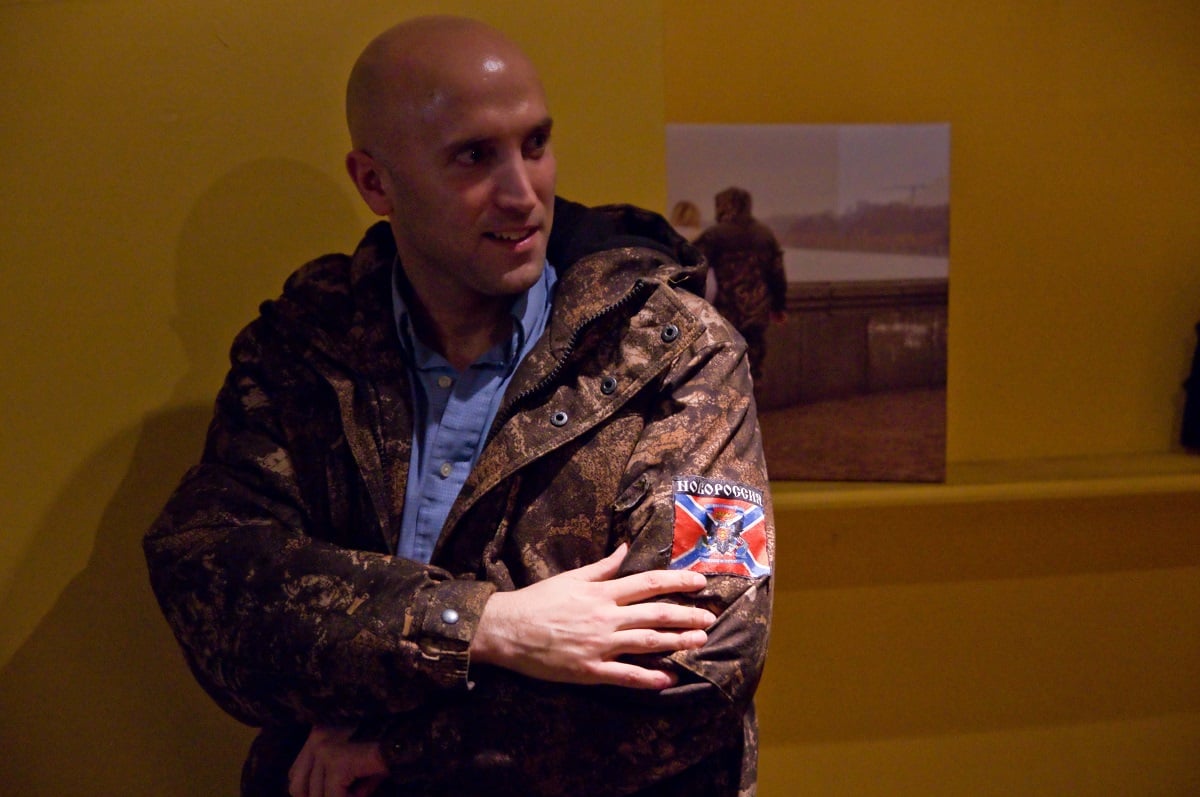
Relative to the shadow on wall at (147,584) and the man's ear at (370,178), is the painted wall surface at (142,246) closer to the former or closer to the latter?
the shadow on wall at (147,584)

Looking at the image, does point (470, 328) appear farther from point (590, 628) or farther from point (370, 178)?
point (590, 628)

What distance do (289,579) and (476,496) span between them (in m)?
0.22

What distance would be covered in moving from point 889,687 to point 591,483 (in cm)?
105

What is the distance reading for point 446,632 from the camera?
114 cm

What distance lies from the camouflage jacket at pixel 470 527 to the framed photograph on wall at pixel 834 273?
47 centimetres

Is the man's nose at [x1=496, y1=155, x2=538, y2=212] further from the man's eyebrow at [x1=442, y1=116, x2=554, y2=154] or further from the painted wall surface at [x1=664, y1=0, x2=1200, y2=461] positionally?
the painted wall surface at [x1=664, y1=0, x2=1200, y2=461]

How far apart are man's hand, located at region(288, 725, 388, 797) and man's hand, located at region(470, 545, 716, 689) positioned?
0.56 ft

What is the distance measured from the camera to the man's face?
4.17 ft

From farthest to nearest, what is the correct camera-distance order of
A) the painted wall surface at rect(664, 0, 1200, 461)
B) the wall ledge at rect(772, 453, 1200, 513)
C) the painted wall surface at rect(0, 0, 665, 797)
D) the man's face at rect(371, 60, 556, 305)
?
the painted wall surface at rect(664, 0, 1200, 461)
the wall ledge at rect(772, 453, 1200, 513)
the painted wall surface at rect(0, 0, 665, 797)
the man's face at rect(371, 60, 556, 305)

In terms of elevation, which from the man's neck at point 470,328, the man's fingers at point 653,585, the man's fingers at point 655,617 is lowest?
the man's fingers at point 655,617

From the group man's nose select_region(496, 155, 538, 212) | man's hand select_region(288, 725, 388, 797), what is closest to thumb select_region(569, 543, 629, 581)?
man's hand select_region(288, 725, 388, 797)

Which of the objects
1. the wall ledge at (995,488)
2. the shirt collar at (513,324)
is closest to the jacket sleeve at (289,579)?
the shirt collar at (513,324)

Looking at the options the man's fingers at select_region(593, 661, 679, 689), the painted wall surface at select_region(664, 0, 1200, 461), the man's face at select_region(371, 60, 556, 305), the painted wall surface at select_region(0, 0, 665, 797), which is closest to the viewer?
the man's fingers at select_region(593, 661, 679, 689)

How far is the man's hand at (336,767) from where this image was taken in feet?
3.95
